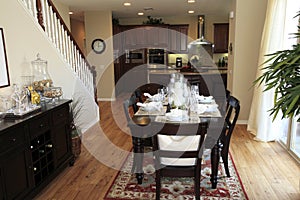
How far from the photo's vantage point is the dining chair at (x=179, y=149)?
93.0 inches

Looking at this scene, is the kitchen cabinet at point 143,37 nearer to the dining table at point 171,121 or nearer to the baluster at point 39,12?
the baluster at point 39,12

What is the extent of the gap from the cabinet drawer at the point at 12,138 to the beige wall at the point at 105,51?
584 centimetres

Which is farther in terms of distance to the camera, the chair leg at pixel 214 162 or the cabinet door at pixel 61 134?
the cabinet door at pixel 61 134

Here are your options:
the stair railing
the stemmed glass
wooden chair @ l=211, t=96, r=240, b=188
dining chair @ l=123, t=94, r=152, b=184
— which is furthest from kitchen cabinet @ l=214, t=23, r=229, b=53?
the stemmed glass

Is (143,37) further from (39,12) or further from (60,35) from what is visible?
(39,12)

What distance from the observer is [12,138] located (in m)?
2.52

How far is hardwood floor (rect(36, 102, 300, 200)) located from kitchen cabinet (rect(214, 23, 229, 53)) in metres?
4.55

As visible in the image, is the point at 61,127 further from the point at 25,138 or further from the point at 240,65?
the point at 240,65

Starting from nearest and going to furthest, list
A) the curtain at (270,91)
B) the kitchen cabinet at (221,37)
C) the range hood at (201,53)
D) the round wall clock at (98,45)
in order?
1. the curtain at (270,91)
2. the round wall clock at (98,45)
3. the kitchen cabinet at (221,37)
4. the range hood at (201,53)

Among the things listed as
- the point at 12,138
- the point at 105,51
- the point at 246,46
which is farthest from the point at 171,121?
the point at 105,51

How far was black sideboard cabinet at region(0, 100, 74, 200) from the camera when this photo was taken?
8.05 ft

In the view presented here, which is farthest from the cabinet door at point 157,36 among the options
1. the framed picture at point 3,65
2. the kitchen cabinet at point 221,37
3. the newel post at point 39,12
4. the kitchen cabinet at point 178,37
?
the framed picture at point 3,65

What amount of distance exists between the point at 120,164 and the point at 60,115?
112 centimetres

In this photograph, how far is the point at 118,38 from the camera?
958cm
